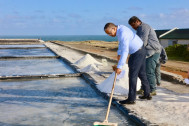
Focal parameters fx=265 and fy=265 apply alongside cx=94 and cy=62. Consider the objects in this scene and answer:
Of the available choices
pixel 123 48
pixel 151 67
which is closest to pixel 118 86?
pixel 151 67

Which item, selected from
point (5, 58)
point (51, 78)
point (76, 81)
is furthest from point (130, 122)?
point (5, 58)

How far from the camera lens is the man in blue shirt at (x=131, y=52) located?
3.93 meters

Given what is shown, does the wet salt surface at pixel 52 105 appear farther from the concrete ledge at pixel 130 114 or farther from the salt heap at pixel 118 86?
the salt heap at pixel 118 86

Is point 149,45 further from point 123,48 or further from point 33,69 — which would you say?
point 33,69

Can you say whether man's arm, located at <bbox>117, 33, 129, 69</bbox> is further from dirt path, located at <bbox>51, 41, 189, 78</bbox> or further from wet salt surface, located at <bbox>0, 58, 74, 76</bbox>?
wet salt surface, located at <bbox>0, 58, 74, 76</bbox>

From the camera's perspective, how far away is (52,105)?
4.85 metres

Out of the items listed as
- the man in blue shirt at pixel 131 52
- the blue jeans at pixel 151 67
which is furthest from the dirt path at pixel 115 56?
the man in blue shirt at pixel 131 52

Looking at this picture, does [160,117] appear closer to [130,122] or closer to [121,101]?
[130,122]

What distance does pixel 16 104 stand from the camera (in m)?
4.98

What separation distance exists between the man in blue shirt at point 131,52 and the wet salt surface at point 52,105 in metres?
0.63

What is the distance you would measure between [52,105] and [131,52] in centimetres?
176

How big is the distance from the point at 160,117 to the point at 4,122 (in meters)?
2.32

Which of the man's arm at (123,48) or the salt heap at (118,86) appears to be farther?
the salt heap at (118,86)

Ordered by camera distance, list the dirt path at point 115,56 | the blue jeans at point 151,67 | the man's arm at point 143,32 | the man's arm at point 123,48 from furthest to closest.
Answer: the dirt path at point 115,56 < the blue jeans at point 151,67 < the man's arm at point 143,32 < the man's arm at point 123,48
